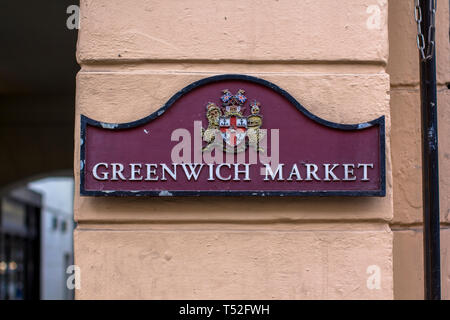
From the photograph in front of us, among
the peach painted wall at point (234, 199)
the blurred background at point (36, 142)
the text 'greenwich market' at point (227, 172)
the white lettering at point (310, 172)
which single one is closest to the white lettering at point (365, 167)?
the text 'greenwich market' at point (227, 172)

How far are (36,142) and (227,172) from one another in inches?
427

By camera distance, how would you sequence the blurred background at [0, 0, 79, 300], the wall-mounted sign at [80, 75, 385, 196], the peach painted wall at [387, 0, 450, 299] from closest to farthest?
the wall-mounted sign at [80, 75, 385, 196], the peach painted wall at [387, 0, 450, 299], the blurred background at [0, 0, 79, 300]

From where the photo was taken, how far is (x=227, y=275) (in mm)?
4164

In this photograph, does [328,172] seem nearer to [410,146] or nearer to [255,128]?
[255,128]

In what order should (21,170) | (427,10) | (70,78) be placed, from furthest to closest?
1. (21,170)
2. (70,78)
3. (427,10)

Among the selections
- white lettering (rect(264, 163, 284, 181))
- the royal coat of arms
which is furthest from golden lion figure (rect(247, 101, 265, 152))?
white lettering (rect(264, 163, 284, 181))

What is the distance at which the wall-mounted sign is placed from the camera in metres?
4.16

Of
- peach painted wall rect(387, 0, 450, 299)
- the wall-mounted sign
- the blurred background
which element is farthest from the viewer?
the blurred background

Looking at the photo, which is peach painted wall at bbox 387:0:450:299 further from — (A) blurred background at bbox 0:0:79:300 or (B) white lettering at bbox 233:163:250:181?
(A) blurred background at bbox 0:0:79:300

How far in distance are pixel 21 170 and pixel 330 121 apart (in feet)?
37.2

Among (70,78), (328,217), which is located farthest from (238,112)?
(70,78)
